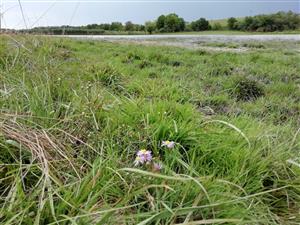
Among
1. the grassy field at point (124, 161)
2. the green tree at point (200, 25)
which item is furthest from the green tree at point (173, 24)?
the grassy field at point (124, 161)

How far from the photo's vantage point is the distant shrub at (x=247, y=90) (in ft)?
15.6

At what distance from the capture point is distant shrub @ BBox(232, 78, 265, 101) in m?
4.77

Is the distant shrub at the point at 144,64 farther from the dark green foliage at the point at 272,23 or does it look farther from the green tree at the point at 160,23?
the green tree at the point at 160,23

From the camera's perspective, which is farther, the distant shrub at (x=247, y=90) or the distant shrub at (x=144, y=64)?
the distant shrub at (x=144, y=64)

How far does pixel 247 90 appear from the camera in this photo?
490cm

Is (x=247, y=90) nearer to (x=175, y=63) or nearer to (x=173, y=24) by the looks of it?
(x=175, y=63)

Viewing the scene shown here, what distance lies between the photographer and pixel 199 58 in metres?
8.05

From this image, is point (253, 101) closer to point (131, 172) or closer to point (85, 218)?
point (131, 172)

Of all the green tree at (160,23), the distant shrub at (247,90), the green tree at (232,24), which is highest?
the distant shrub at (247,90)

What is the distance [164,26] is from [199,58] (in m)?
28.5

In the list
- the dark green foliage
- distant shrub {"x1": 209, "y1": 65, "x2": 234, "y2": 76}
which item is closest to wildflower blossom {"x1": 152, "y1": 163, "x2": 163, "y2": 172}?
distant shrub {"x1": 209, "y1": 65, "x2": 234, "y2": 76}

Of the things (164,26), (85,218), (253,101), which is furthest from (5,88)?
(164,26)

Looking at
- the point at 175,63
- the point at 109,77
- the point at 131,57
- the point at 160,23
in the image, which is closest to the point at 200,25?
the point at 160,23

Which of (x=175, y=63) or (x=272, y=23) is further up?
(x=175, y=63)
